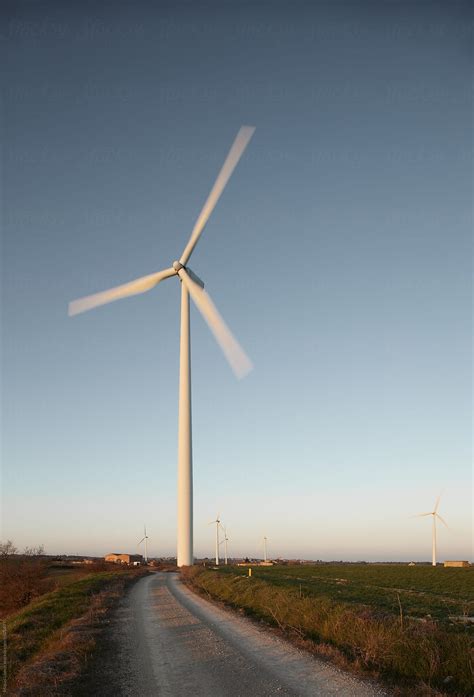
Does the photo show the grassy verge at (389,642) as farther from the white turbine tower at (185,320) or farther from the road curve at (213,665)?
the white turbine tower at (185,320)

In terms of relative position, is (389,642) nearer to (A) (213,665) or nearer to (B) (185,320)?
(A) (213,665)

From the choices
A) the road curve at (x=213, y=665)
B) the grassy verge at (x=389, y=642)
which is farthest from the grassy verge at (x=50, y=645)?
the grassy verge at (x=389, y=642)

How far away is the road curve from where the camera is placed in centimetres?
1193

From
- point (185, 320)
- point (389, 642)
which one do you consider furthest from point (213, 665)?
point (185, 320)

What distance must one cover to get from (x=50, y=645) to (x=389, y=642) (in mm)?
11365

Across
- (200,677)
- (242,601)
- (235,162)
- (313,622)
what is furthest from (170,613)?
(235,162)

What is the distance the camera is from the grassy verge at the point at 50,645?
1288 cm

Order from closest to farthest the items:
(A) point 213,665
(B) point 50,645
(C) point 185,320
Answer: (A) point 213,665, (B) point 50,645, (C) point 185,320

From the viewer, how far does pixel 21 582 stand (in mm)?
50438

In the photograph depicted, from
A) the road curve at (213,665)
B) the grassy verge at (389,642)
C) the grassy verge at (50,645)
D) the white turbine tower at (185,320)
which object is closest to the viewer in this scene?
the road curve at (213,665)

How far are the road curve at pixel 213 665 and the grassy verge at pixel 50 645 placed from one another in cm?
108

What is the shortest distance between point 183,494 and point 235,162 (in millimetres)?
39083

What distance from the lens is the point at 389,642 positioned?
563 inches

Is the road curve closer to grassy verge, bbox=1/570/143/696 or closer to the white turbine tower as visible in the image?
grassy verge, bbox=1/570/143/696
